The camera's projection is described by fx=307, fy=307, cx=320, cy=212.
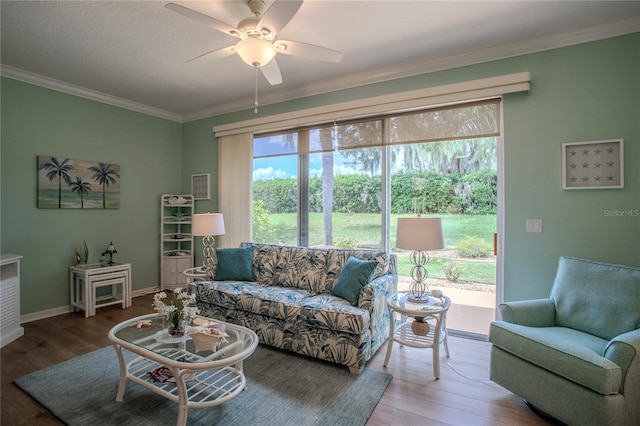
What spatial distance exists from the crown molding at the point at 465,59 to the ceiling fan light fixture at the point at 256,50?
1563 millimetres

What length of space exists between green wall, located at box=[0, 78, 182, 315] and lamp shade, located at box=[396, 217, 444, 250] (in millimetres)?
3911

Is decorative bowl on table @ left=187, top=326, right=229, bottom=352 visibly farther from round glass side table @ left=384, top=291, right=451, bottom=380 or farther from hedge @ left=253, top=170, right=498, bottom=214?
hedge @ left=253, top=170, right=498, bottom=214

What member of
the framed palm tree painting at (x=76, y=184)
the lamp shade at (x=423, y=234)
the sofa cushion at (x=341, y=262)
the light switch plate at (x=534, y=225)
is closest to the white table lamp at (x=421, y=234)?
the lamp shade at (x=423, y=234)

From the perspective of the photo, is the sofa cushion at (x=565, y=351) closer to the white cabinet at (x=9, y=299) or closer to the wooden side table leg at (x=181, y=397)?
the wooden side table leg at (x=181, y=397)

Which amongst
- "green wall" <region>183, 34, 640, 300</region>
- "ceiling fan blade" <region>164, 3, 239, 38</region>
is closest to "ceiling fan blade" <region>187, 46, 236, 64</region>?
"ceiling fan blade" <region>164, 3, 239, 38</region>

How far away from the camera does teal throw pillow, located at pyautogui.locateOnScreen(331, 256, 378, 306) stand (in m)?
2.63

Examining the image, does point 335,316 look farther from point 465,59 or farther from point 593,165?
point 465,59

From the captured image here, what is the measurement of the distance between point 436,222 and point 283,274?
169cm

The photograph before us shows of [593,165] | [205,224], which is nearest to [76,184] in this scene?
[205,224]

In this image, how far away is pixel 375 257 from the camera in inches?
117

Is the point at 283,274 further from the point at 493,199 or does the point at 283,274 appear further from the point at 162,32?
the point at 162,32

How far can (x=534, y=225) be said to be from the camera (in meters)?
2.73

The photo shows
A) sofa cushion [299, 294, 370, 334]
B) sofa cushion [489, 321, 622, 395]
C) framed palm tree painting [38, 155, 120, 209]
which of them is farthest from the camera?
framed palm tree painting [38, 155, 120, 209]

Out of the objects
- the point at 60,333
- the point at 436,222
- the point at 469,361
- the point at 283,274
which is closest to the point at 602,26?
the point at 436,222
